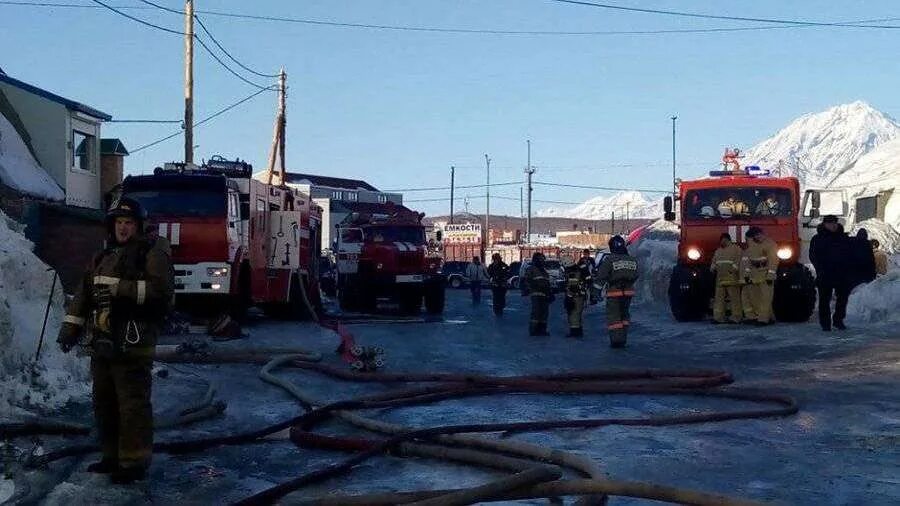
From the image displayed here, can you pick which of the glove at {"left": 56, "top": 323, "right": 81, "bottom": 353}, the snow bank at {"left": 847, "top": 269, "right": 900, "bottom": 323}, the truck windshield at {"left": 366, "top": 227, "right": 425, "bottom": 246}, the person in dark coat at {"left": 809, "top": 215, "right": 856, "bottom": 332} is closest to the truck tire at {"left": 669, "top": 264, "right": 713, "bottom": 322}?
the snow bank at {"left": 847, "top": 269, "right": 900, "bottom": 323}

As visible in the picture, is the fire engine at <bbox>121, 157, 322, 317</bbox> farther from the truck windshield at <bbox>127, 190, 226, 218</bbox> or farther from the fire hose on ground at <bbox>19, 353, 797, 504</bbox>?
the fire hose on ground at <bbox>19, 353, 797, 504</bbox>

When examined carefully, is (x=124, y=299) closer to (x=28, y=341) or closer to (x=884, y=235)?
(x=28, y=341)

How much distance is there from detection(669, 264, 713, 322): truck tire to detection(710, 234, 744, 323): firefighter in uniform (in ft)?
2.22

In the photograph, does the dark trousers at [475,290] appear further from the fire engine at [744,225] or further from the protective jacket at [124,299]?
the protective jacket at [124,299]

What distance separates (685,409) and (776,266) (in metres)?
9.27

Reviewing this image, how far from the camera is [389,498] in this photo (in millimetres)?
5348

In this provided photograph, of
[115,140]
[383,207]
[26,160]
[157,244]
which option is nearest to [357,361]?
[157,244]

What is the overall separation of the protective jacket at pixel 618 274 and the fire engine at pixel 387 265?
10.5m

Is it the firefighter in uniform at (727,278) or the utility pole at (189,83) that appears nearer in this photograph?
the firefighter in uniform at (727,278)

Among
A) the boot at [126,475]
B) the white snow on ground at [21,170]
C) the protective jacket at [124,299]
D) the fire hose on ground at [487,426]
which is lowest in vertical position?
the boot at [126,475]

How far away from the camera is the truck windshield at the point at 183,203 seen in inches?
684

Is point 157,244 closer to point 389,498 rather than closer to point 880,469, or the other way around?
point 389,498

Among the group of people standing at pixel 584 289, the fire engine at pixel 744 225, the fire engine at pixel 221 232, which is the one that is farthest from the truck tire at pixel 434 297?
the fire engine at pixel 744 225

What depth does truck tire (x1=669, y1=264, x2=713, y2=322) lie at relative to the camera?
65.7 feet
